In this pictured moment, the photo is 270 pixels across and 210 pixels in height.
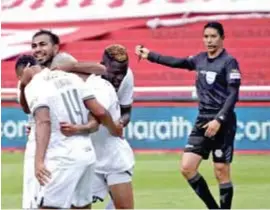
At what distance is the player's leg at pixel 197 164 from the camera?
36.8 feet

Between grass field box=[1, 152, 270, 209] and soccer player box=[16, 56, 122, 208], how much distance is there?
13.1 feet

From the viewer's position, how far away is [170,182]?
14.6 metres

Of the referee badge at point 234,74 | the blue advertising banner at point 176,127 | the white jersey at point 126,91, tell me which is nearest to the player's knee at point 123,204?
the white jersey at point 126,91

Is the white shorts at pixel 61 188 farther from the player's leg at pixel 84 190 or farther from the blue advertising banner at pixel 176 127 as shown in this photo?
the blue advertising banner at pixel 176 127

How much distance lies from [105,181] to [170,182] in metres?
4.90

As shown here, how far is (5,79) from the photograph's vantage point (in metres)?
24.5

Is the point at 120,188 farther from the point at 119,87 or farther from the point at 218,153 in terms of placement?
the point at 218,153

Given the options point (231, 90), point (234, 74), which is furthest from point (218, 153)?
point (234, 74)

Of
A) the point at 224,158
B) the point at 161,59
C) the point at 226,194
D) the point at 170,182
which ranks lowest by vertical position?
the point at 170,182

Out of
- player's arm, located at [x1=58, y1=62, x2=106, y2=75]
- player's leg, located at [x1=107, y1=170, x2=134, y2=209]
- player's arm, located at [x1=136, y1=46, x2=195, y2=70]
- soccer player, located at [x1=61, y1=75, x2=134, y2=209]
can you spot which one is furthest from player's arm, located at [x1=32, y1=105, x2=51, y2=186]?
player's arm, located at [x1=136, y1=46, x2=195, y2=70]

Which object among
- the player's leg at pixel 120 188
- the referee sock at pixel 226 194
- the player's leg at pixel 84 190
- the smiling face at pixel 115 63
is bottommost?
the referee sock at pixel 226 194

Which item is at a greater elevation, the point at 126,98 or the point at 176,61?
the point at 176,61

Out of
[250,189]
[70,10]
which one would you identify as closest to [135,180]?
[250,189]

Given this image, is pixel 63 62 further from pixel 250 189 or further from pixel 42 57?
pixel 250 189
